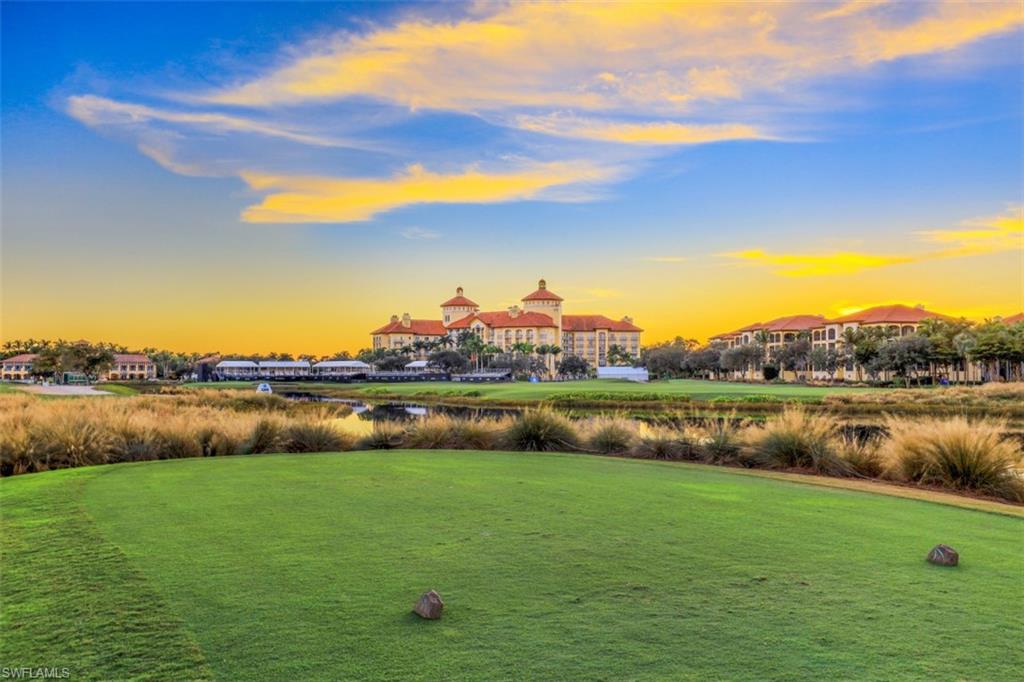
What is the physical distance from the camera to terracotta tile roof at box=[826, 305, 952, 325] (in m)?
105

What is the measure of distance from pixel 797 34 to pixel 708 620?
16.0 m

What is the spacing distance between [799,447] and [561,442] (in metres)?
4.37

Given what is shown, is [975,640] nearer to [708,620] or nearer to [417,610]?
[708,620]

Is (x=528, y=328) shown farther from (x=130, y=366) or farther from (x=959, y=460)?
(x=959, y=460)

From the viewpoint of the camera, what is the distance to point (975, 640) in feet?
11.3

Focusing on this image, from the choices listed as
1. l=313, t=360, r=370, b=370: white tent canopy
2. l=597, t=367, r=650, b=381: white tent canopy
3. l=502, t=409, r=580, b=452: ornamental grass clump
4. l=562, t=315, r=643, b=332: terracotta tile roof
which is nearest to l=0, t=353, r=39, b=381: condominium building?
l=313, t=360, r=370, b=370: white tent canopy

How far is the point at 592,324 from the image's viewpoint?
174 m

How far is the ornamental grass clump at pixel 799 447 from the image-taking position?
1089cm

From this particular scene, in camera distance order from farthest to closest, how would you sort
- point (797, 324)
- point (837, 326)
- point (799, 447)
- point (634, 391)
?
point (797, 324), point (837, 326), point (634, 391), point (799, 447)

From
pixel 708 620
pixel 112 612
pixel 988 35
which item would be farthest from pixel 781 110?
pixel 112 612

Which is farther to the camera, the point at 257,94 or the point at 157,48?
the point at 257,94

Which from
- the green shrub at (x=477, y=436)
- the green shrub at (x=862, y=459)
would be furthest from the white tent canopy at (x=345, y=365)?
the green shrub at (x=862, y=459)

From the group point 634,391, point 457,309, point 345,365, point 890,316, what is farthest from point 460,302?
point 634,391

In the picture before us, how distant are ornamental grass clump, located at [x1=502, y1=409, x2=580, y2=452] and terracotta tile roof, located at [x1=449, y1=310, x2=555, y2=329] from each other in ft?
466
